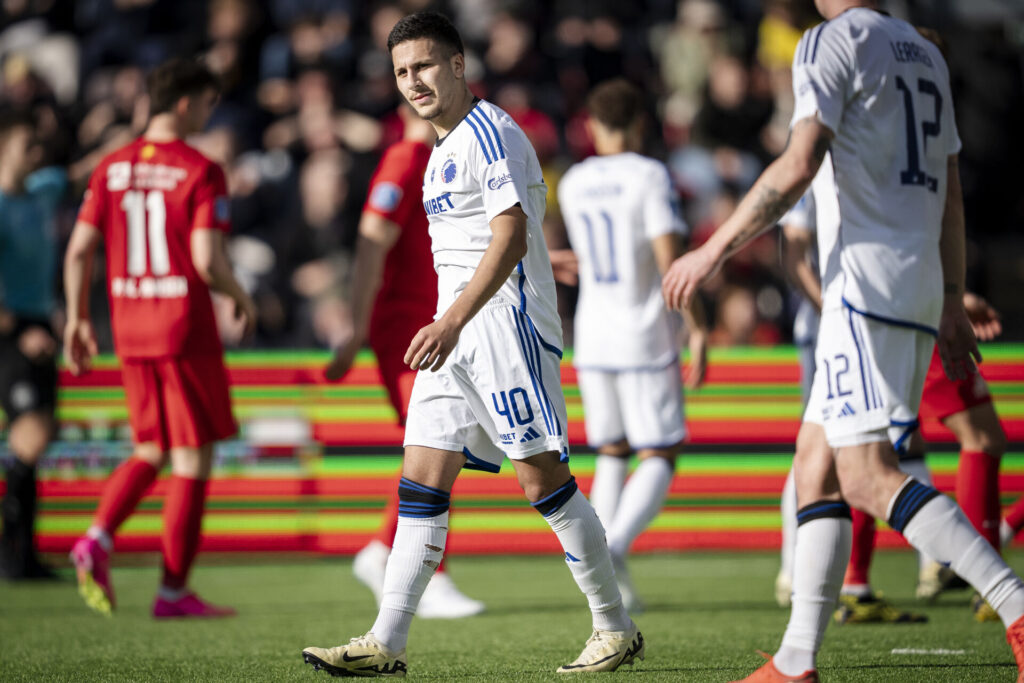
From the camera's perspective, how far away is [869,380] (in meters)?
3.54

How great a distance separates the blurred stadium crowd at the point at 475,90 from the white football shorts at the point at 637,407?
434 cm

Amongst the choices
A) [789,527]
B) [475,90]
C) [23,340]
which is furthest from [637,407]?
[475,90]

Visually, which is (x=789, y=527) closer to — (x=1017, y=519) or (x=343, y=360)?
(x=1017, y=519)

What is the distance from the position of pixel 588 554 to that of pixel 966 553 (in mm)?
1225

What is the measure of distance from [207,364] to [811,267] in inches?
118

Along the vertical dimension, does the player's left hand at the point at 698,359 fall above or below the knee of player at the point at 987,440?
above

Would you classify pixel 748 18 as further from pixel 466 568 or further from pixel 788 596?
pixel 788 596

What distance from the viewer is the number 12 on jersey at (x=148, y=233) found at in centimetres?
638

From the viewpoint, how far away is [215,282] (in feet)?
20.4

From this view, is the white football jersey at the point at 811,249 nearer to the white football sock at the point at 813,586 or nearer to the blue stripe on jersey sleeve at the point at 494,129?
the blue stripe on jersey sleeve at the point at 494,129

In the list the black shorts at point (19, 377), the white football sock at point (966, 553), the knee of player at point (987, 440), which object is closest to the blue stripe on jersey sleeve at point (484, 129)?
the white football sock at point (966, 553)

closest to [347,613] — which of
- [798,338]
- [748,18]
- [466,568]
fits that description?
[466,568]

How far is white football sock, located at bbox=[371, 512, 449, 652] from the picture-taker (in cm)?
406

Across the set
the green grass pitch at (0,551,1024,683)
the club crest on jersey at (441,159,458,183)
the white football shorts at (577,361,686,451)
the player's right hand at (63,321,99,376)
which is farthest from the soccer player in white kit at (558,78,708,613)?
the player's right hand at (63,321,99,376)
